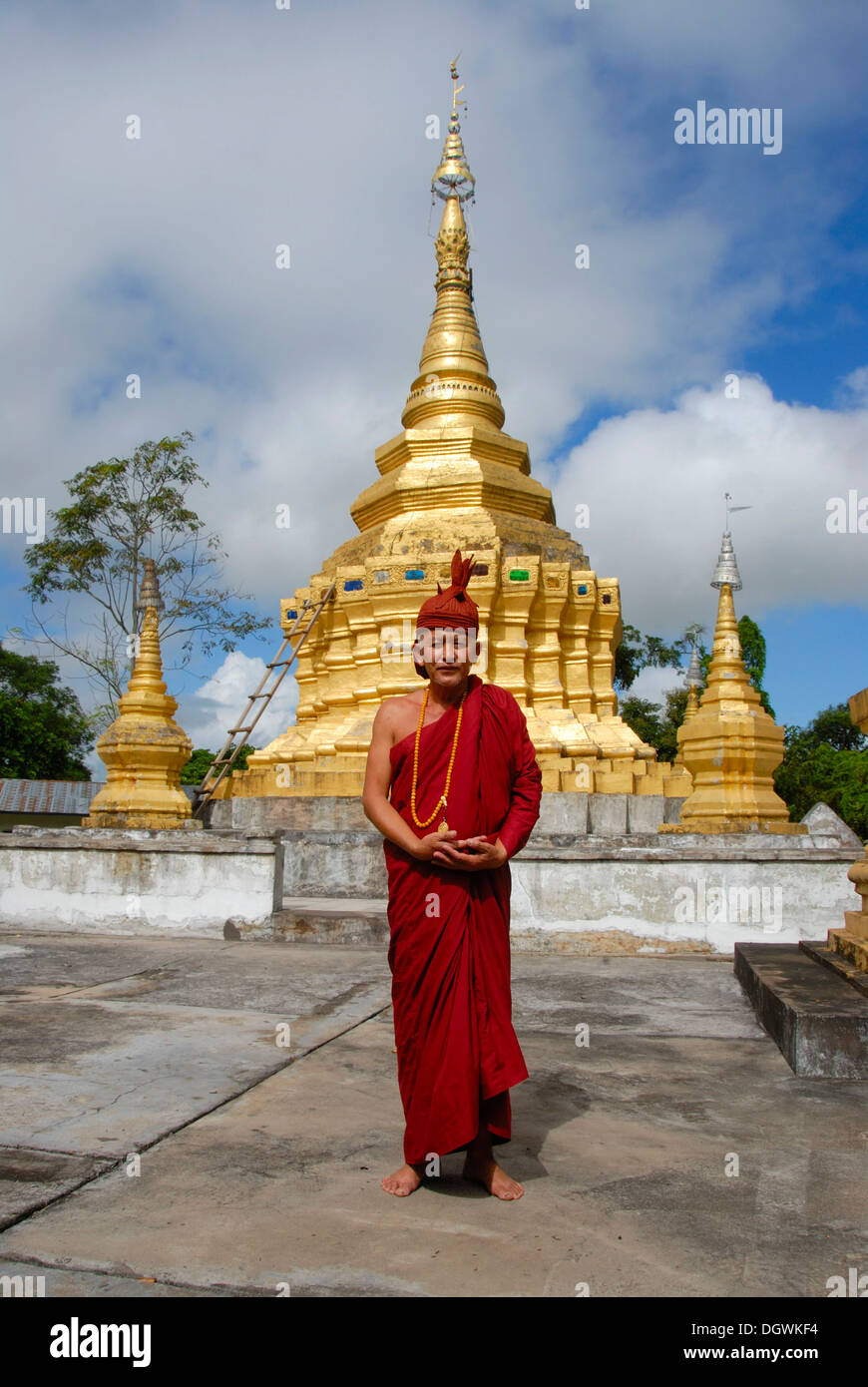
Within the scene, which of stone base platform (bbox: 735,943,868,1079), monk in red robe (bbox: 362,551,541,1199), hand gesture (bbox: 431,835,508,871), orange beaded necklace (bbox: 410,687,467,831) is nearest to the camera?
monk in red robe (bbox: 362,551,541,1199)

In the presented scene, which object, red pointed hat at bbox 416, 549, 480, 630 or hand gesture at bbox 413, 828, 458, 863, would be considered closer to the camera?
hand gesture at bbox 413, 828, 458, 863

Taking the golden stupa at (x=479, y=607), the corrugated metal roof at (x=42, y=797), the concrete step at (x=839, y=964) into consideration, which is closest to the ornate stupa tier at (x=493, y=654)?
the golden stupa at (x=479, y=607)

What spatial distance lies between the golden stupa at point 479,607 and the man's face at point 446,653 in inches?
385

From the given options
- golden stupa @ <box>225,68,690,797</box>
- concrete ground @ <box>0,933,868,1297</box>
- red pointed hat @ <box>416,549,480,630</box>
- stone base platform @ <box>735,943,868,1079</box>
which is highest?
golden stupa @ <box>225,68,690,797</box>

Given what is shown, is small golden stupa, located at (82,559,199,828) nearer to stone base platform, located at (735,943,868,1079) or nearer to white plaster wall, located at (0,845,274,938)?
white plaster wall, located at (0,845,274,938)

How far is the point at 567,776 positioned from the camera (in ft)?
43.8

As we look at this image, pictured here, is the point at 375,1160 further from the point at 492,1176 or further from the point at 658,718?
the point at 658,718

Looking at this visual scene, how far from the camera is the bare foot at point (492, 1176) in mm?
3006

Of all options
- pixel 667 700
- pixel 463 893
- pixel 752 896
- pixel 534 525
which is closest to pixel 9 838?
pixel 752 896

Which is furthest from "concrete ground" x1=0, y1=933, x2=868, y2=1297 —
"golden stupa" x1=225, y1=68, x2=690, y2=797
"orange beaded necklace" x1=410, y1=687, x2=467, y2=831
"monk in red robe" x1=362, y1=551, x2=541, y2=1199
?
"golden stupa" x1=225, y1=68, x2=690, y2=797

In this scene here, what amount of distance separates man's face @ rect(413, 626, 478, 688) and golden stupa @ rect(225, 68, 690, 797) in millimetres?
9782

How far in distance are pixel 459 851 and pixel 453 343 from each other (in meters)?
17.5

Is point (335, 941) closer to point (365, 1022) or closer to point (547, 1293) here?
point (365, 1022)

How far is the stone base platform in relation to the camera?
4.32 m
